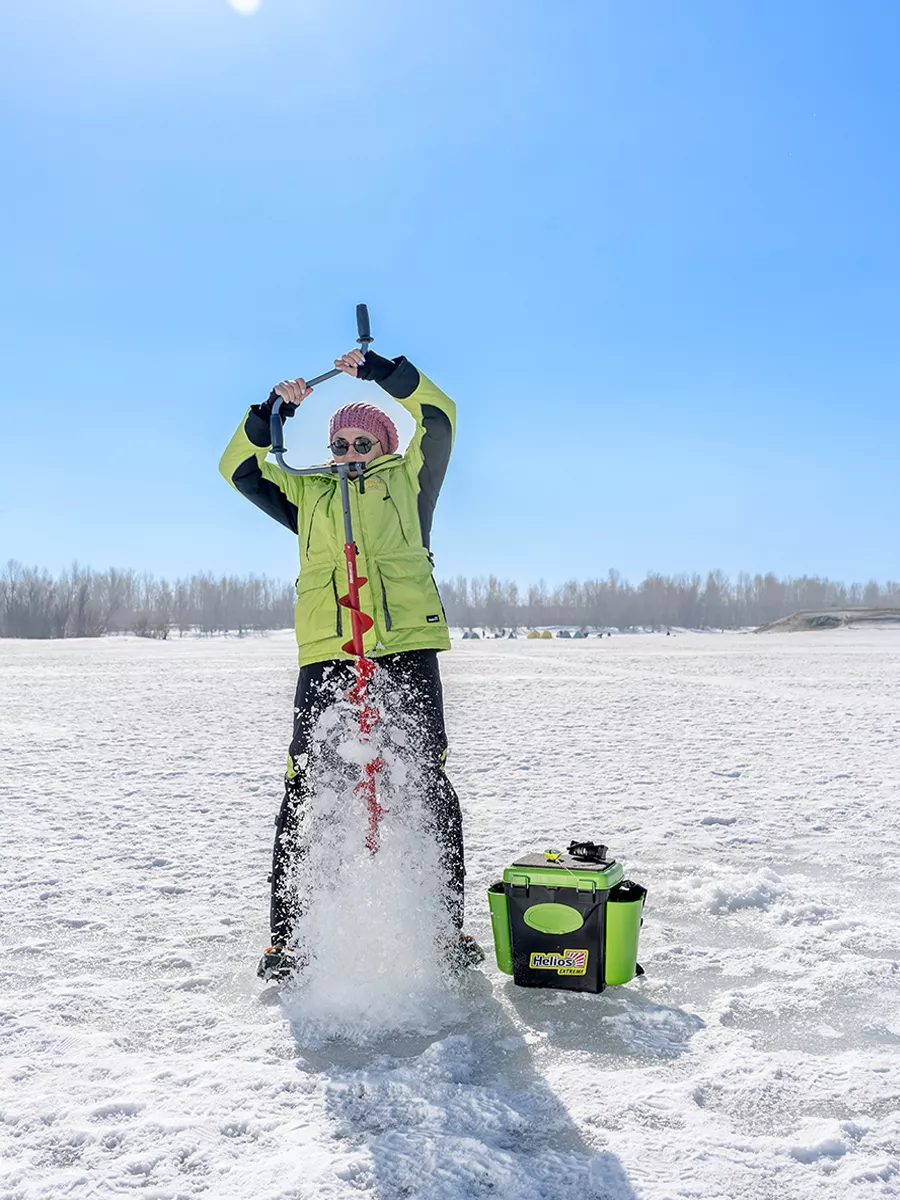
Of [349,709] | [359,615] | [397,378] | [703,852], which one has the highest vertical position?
[397,378]

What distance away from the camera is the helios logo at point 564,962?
303 centimetres

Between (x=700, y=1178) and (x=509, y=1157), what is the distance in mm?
420

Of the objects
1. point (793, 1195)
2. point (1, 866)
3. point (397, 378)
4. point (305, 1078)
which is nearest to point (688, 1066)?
point (793, 1195)

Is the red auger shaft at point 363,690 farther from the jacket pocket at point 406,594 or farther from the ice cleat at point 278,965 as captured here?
the ice cleat at point 278,965

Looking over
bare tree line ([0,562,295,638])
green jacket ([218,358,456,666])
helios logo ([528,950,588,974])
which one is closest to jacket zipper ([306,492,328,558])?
green jacket ([218,358,456,666])

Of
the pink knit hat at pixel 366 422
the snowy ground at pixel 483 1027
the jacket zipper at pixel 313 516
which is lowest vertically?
the snowy ground at pixel 483 1027

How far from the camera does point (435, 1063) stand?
251cm

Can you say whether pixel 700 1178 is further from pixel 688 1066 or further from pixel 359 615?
pixel 359 615

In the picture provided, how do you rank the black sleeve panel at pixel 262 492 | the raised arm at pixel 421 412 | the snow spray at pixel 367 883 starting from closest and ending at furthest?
1. the snow spray at pixel 367 883
2. the raised arm at pixel 421 412
3. the black sleeve panel at pixel 262 492

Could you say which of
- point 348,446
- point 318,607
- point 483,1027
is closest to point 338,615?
point 318,607

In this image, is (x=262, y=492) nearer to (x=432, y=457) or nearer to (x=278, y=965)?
(x=432, y=457)

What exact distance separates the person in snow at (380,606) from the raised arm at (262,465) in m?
0.02

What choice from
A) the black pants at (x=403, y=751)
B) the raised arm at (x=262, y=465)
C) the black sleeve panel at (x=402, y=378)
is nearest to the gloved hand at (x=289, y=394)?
the raised arm at (x=262, y=465)

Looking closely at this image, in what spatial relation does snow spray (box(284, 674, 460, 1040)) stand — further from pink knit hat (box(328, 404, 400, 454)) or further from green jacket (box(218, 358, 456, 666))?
pink knit hat (box(328, 404, 400, 454))
